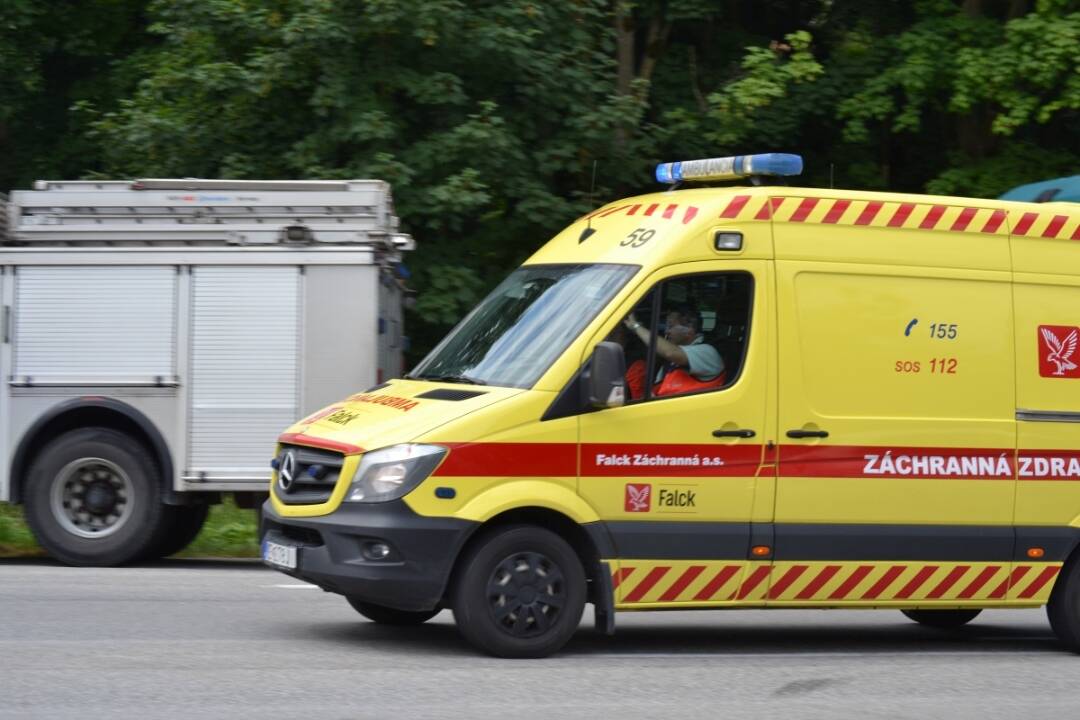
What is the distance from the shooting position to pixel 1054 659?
9.28 meters

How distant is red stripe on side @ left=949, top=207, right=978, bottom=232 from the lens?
9211 millimetres

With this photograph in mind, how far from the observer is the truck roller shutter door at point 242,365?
486 inches

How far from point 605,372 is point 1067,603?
3.11 meters

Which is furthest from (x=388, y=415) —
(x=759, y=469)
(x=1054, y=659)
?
(x=1054, y=659)

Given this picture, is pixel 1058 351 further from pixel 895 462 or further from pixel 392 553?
pixel 392 553

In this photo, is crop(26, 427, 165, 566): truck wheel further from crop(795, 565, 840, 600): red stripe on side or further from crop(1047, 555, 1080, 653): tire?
crop(1047, 555, 1080, 653): tire

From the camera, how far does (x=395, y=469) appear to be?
26.3 feet

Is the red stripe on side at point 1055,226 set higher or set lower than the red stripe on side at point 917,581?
higher

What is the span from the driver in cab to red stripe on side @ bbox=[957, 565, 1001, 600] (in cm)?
181

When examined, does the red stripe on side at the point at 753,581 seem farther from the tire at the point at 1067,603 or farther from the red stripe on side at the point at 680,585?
the tire at the point at 1067,603

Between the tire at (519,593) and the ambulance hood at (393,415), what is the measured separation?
0.63 meters

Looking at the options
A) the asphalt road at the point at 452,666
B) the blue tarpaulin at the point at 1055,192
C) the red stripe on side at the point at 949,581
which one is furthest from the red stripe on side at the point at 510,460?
the blue tarpaulin at the point at 1055,192

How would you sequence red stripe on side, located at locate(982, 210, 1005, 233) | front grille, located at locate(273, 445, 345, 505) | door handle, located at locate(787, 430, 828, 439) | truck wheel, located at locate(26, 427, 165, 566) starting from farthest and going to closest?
truck wheel, located at locate(26, 427, 165, 566) < red stripe on side, located at locate(982, 210, 1005, 233) < door handle, located at locate(787, 430, 828, 439) < front grille, located at locate(273, 445, 345, 505)

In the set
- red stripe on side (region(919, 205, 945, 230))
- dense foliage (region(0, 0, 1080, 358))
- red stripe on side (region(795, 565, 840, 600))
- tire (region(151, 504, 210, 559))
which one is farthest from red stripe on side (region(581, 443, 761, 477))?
dense foliage (region(0, 0, 1080, 358))
